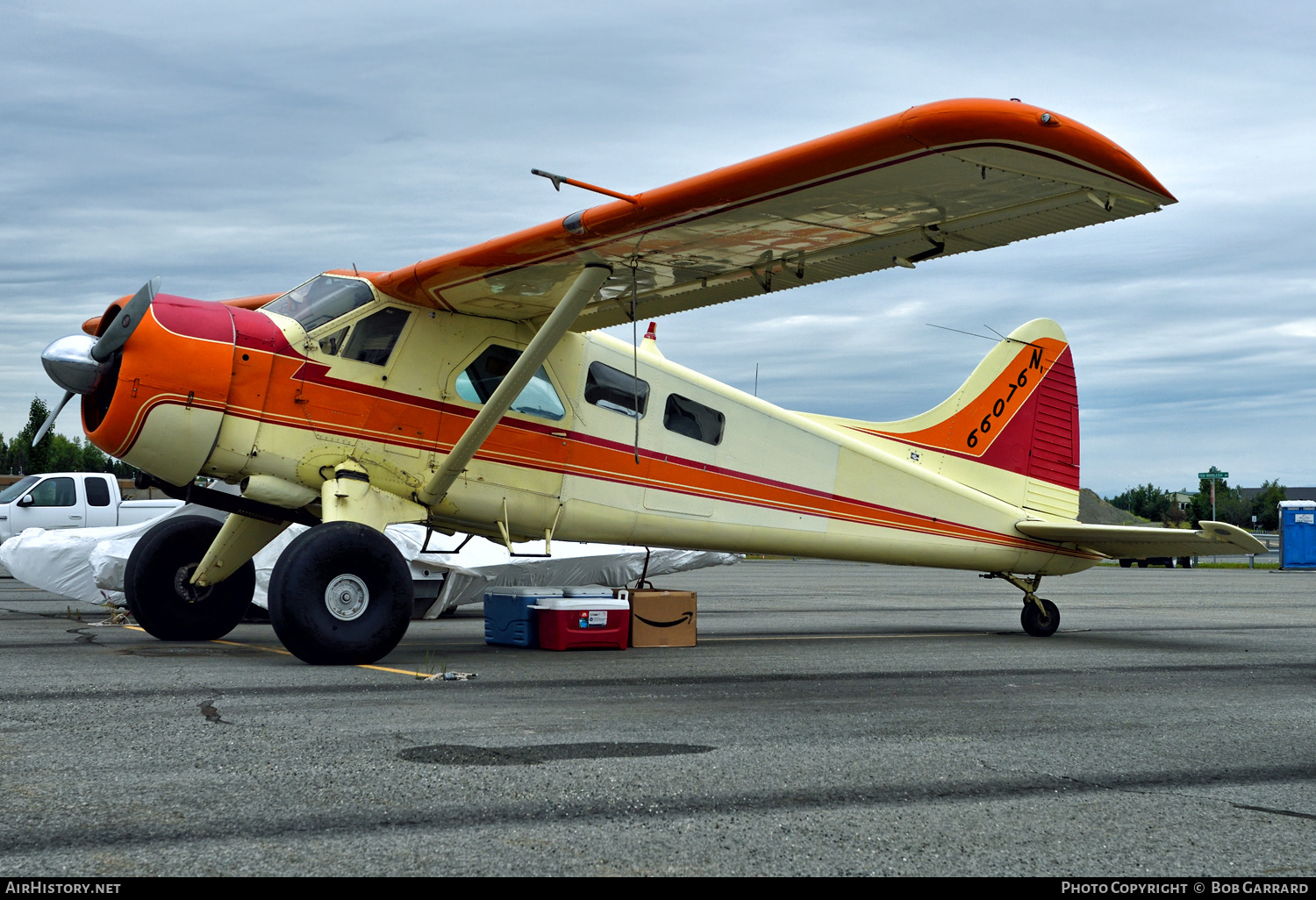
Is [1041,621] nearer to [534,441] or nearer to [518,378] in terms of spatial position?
[534,441]

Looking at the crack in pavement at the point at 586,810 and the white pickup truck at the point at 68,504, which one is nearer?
the crack in pavement at the point at 586,810

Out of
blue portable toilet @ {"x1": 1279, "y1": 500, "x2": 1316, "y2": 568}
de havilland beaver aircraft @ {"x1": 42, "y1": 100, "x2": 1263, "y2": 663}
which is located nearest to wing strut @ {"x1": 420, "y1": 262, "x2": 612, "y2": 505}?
de havilland beaver aircraft @ {"x1": 42, "y1": 100, "x2": 1263, "y2": 663}

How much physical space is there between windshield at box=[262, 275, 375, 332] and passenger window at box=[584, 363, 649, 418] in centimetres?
219

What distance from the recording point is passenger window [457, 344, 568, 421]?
400 inches

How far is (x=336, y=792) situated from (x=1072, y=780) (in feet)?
10.0

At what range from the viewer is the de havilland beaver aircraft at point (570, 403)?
Result: 7590 millimetres

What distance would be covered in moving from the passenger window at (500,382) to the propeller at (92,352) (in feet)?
8.64

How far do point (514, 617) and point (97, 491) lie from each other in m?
15.1

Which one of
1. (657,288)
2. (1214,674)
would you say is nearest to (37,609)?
(657,288)

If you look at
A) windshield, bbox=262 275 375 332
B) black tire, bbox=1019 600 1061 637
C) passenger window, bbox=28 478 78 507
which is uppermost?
windshield, bbox=262 275 375 332

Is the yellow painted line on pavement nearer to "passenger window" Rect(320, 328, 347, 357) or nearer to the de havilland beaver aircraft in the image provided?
the de havilland beaver aircraft

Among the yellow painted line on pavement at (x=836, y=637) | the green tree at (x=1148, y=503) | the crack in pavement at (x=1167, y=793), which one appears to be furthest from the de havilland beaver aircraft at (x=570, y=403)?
the green tree at (x=1148, y=503)

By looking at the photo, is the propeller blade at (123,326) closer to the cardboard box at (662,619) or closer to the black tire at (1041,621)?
the cardboard box at (662,619)

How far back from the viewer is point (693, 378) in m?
11.4
